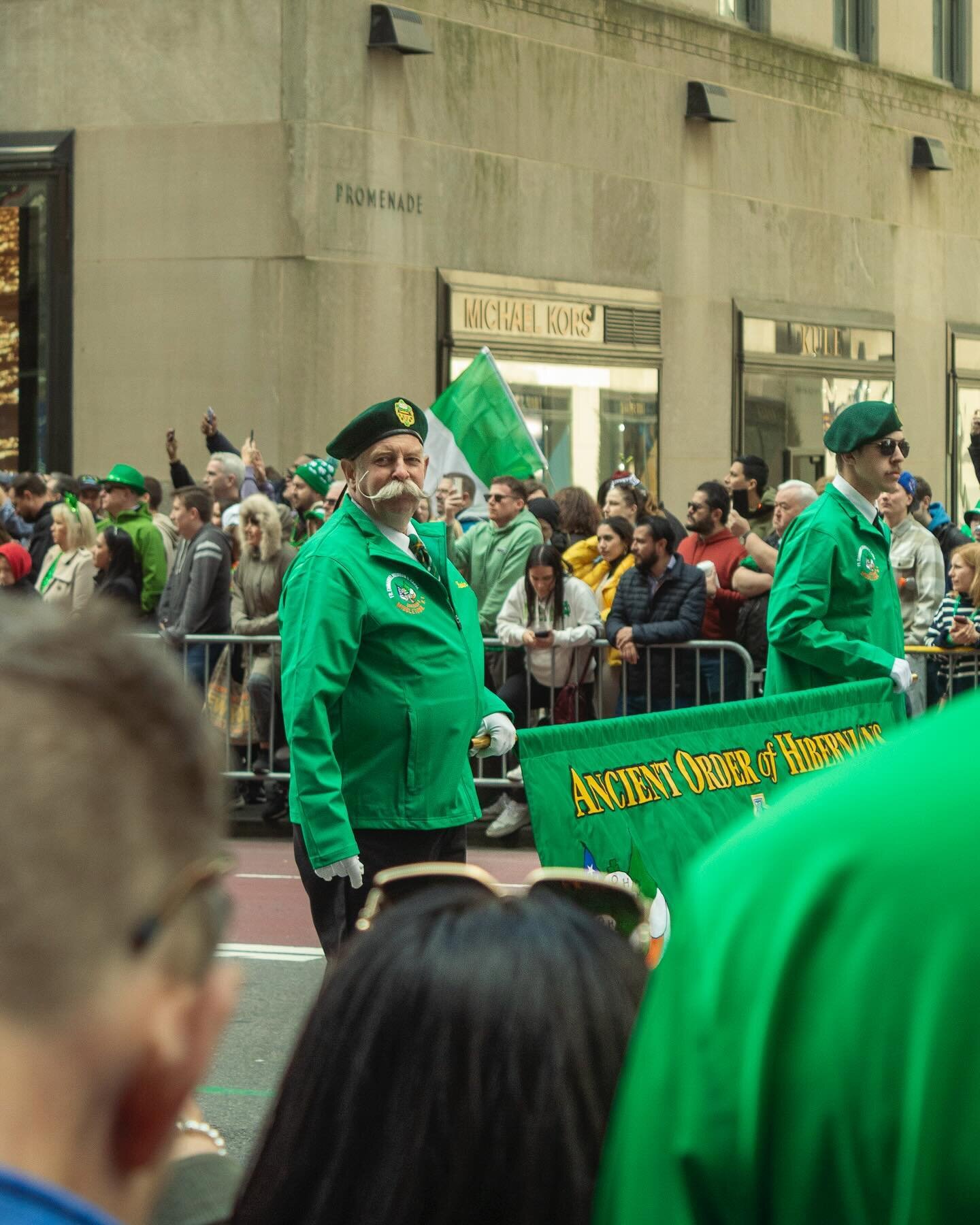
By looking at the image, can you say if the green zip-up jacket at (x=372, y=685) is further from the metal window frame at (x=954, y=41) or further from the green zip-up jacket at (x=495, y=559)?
the metal window frame at (x=954, y=41)

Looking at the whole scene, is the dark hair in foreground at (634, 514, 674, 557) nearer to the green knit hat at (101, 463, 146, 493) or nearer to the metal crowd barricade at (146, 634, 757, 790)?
the metal crowd barricade at (146, 634, 757, 790)

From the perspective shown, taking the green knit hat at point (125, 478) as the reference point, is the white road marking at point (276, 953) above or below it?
below

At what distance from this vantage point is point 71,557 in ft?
43.4

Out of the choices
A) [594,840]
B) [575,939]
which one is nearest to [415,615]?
[594,840]

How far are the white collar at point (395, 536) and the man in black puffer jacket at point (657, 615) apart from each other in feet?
18.9

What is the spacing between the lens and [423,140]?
20297mm

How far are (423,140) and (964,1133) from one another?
20.1m

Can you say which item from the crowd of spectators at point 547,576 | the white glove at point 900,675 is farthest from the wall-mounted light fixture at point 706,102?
the white glove at point 900,675

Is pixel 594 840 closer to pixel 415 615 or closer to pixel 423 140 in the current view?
pixel 415 615

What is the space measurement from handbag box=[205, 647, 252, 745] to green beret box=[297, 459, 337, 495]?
1.80 m

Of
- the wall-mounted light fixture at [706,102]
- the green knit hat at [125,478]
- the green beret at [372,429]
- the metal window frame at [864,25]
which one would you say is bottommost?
the green beret at [372,429]

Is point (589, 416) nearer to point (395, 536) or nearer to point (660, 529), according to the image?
point (660, 529)

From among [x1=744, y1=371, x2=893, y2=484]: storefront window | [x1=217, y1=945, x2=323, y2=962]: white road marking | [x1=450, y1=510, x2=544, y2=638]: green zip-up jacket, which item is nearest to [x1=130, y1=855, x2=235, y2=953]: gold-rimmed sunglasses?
[x1=217, y1=945, x2=323, y2=962]: white road marking

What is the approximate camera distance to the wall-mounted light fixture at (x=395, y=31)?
773 inches
